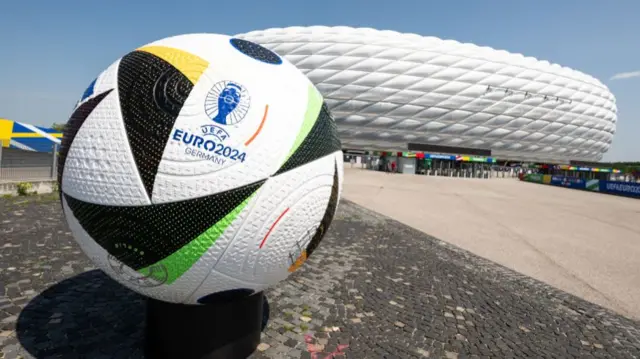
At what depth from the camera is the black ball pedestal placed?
2.80m

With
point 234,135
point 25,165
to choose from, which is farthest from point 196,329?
point 25,165

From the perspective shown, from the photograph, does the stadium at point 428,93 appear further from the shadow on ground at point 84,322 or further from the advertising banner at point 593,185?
the shadow on ground at point 84,322

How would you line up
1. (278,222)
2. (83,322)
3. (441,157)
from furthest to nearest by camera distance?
(441,157) → (83,322) → (278,222)

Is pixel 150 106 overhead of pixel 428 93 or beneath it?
beneath

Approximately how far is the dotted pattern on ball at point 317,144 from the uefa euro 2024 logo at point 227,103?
481 mm

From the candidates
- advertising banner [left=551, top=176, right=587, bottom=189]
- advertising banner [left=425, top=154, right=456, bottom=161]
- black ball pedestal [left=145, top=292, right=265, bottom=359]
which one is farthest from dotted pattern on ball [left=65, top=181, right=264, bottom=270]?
advertising banner [left=425, top=154, right=456, bottom=161]

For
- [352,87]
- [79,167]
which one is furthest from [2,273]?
Result: [352,87]

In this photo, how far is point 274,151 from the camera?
2355 mm

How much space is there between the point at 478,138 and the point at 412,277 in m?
58.2

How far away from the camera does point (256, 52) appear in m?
2.75

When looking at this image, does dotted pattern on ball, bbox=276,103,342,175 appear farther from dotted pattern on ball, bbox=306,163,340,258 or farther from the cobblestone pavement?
the cobblestone pavement

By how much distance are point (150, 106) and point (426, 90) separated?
2243 inches

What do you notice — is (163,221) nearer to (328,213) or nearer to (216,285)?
(216,285)

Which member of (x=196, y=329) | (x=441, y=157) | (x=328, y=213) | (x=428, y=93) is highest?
(x=428, y=93)
